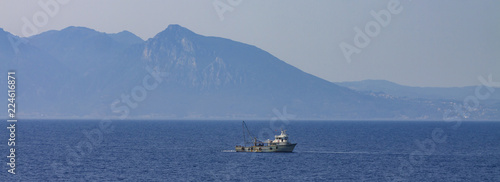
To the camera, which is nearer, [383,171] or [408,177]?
[408,177]

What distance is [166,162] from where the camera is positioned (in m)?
134

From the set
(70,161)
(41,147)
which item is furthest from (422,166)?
(41,147)

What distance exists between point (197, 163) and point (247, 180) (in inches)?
1007

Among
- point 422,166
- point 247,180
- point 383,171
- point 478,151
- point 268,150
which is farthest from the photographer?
point 478,151

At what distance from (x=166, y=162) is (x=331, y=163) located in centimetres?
3166

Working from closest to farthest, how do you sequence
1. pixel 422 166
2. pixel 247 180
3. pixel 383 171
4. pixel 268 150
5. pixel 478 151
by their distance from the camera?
pixel 247 180
pixel 383 171
pixel 422 166
pixel 268 150
pixel 478 151

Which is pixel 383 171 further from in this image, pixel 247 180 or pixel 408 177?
pixel 247 180

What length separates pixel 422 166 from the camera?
130 metres

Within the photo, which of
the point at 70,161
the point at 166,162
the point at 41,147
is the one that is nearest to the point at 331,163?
the point at 166,162

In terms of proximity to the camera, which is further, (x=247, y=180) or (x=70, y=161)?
(x=70, y=161)

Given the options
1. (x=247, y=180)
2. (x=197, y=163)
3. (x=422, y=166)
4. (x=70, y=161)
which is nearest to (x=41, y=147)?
(x=70, y=161)

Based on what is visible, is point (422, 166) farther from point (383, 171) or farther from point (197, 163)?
point (197, 163)

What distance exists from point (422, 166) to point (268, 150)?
1421 inches

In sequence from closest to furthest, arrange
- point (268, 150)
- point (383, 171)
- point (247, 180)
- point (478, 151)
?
point (247, 180) < point (383, 171) < point (268, 150) < point (478, 151)
